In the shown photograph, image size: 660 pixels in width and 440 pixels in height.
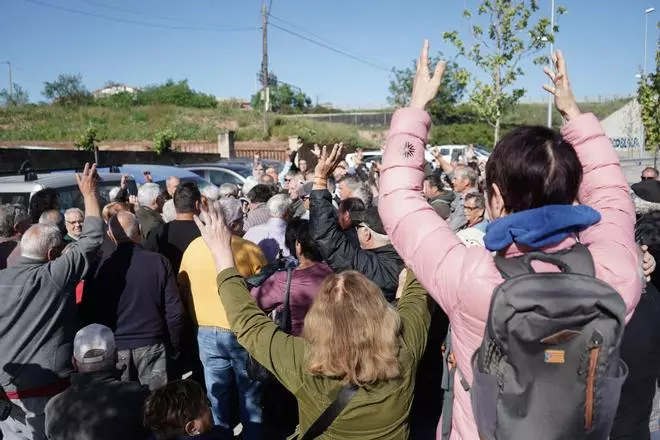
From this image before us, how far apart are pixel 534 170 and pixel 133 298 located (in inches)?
137

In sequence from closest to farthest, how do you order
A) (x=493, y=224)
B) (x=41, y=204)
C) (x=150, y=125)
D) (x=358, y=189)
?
(x=493, y=224), (x=358, y=189), (x=41, y=204), (x=150, y=125)

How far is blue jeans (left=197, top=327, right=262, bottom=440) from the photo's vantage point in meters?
4.30

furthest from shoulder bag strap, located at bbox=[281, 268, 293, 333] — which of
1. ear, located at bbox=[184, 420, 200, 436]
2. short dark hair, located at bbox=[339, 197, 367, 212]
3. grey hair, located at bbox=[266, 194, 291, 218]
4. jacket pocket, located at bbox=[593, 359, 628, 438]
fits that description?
jacket pocket, located at bbox=[593, 359, 628, 438]

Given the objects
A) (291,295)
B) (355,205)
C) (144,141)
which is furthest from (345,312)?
(144,141)

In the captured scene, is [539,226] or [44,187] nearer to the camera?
[539,226]

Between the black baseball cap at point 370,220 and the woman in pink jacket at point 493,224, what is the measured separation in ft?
6.37

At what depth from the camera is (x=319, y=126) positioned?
41594 millimetres

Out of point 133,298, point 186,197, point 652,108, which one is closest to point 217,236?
point 133,298

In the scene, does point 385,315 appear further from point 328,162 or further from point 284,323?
point 284,323

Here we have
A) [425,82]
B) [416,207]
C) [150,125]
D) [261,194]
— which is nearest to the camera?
[416,207]

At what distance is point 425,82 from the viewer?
172 cm

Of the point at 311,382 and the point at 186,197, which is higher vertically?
the point at 186,197

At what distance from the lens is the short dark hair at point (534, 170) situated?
1513 mm

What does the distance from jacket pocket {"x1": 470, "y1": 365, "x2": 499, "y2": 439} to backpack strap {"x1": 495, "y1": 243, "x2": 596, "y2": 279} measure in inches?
10.5
